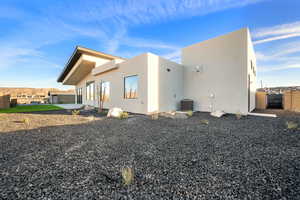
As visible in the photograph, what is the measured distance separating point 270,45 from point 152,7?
29.1 feet

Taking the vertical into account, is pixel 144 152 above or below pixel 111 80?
below

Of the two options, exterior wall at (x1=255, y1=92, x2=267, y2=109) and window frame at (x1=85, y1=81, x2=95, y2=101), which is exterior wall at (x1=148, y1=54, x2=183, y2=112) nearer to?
exterior wall at (x1=255, y1=92, x2=267, y2=109)

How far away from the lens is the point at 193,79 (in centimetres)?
804

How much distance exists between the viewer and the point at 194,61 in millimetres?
7953

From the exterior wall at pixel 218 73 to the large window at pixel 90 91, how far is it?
9051 millimetres

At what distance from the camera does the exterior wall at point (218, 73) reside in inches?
243

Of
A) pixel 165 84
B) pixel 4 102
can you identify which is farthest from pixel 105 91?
pixel 4 102

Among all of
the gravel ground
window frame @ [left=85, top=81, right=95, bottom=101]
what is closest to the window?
window frame @ [left=85, top=81, right=95, bottom=101]

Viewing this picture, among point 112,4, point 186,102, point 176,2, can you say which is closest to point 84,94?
point 112,4

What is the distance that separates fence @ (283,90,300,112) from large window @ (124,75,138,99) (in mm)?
10494

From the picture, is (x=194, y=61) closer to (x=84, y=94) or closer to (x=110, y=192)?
(x=110, y=192)

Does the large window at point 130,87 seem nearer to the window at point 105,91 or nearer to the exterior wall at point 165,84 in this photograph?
the exterior wall at point 165,84

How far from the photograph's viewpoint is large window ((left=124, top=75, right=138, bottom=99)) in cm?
726

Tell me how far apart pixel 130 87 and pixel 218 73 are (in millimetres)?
5400
